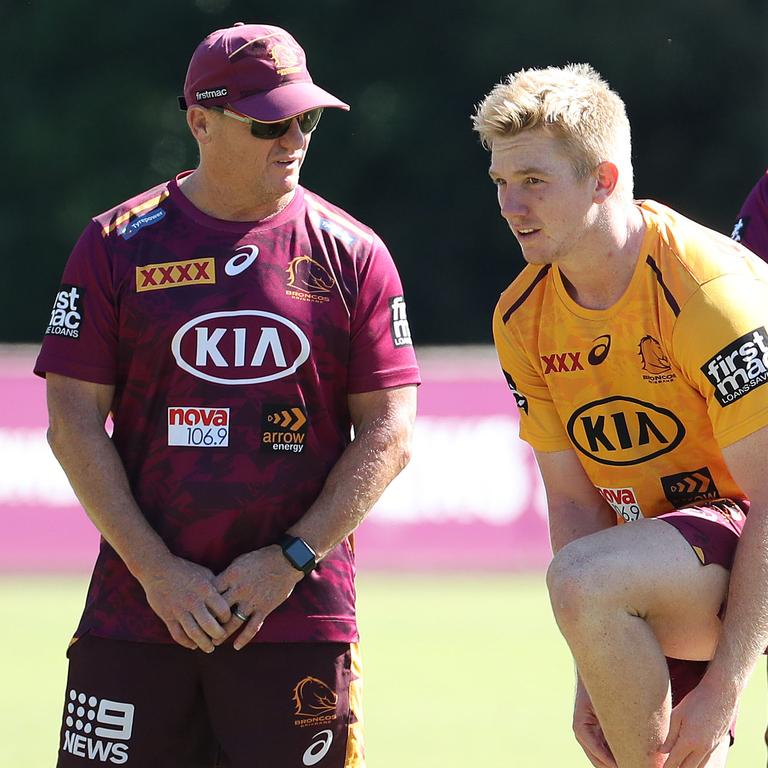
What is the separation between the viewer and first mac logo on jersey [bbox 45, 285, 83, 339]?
4.01 metres

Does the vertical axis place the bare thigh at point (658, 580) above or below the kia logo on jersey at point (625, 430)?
below

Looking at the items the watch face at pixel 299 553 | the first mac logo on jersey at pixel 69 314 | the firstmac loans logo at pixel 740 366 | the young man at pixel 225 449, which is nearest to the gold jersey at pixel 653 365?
the firstmac loans logo at pixel 740 366

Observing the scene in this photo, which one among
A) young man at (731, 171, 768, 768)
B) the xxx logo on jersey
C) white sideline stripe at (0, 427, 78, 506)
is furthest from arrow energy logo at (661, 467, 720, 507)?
white sideline stripe at (0, 427, 78, 506)

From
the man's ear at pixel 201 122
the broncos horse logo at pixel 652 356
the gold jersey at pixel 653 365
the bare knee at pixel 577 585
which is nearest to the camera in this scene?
the bare knee at pixel 577 585

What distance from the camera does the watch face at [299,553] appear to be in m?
3.92

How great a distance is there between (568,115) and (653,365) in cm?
65

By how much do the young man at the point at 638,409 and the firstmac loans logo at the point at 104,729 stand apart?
44.8 inches

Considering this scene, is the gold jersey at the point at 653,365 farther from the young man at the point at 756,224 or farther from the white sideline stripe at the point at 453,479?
the white sideline stripe at the point at 453,479

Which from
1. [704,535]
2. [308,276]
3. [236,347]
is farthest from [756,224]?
[236,347]

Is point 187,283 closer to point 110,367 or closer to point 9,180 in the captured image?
point 110,367

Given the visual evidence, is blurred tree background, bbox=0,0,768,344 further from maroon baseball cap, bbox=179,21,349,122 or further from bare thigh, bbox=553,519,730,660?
bare thigh, bbox=553,519,730,660

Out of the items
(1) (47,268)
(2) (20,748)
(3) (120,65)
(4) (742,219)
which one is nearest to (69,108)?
(3) (120,65)

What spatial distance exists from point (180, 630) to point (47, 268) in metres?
17.2

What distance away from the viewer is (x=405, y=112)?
829 inches
